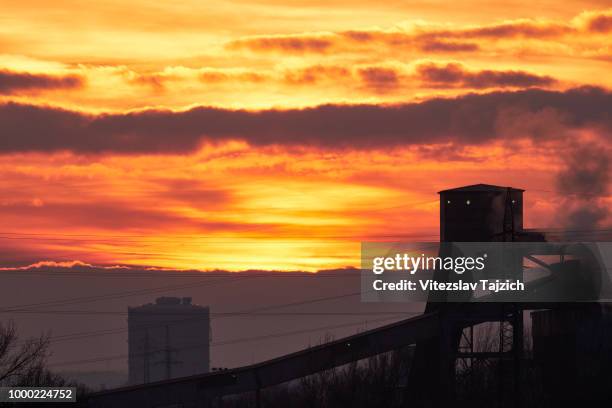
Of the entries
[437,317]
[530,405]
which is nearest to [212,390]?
[437,317]

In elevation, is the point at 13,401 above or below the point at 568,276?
below

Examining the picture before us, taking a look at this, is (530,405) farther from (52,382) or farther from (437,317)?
(52,382)

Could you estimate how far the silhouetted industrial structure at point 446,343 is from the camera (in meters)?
52.9

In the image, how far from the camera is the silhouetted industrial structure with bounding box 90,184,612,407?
52938mm

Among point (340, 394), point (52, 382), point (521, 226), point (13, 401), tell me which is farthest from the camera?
point (52, 382)

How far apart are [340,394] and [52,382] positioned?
17573 mm

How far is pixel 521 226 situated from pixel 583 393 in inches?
336

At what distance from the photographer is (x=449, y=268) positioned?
177 feet

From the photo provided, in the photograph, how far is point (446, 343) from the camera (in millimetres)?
53469

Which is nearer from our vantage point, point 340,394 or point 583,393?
point 583,393

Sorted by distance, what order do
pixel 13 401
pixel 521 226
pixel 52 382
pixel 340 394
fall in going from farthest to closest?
1. pixel 52 382
2. pixel 340 394
3. pixel 521 226
4. pixel 13 401

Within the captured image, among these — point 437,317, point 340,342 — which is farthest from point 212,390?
point 437,317

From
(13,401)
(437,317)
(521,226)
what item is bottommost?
(13,401)

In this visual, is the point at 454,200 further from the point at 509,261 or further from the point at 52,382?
the point at 52,382
